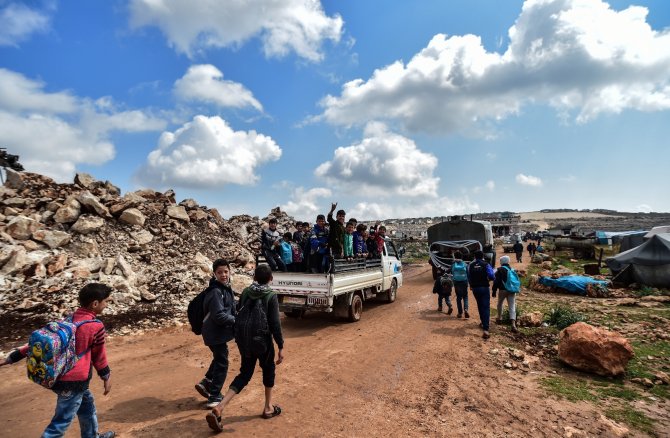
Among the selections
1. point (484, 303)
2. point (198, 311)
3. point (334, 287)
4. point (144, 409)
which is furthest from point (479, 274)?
point (144, 409)

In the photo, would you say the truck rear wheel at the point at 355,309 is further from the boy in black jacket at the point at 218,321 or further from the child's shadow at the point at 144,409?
the boy in black jacket at the point at 218,321

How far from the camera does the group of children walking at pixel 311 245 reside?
896 centimetres

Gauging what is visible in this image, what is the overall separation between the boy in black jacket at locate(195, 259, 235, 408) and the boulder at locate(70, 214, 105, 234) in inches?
454

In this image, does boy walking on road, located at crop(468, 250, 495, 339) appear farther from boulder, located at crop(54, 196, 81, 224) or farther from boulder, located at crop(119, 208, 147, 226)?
boulder, located at crop(54, 196, 81, 224)

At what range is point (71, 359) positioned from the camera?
2.96 meters

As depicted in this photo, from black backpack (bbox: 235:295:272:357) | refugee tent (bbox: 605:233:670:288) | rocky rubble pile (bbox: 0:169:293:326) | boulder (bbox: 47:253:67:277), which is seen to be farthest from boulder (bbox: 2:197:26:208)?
refugee tent (bbox: 605:233:670:288)

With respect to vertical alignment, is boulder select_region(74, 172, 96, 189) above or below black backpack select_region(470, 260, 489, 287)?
above

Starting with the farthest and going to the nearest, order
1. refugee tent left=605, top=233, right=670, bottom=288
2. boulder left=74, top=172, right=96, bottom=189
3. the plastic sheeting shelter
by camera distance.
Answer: boulder left=74, top=172, right=96, bottom=189 < refugee tent left=605, top=233, right=670, bottom=288 < the plastic sheeting shelter

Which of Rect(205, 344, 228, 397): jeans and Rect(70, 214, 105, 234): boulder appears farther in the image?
Rect(70, 214, 105, 234): boulder

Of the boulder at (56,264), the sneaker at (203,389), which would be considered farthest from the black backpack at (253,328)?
the boulder at (56,264)

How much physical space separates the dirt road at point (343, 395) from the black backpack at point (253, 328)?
0.97m

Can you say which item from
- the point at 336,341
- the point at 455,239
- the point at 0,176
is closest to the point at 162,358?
the point at 336,341

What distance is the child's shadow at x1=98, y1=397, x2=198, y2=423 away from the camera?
4.40 m

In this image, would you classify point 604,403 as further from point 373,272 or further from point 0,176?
point 0,176
